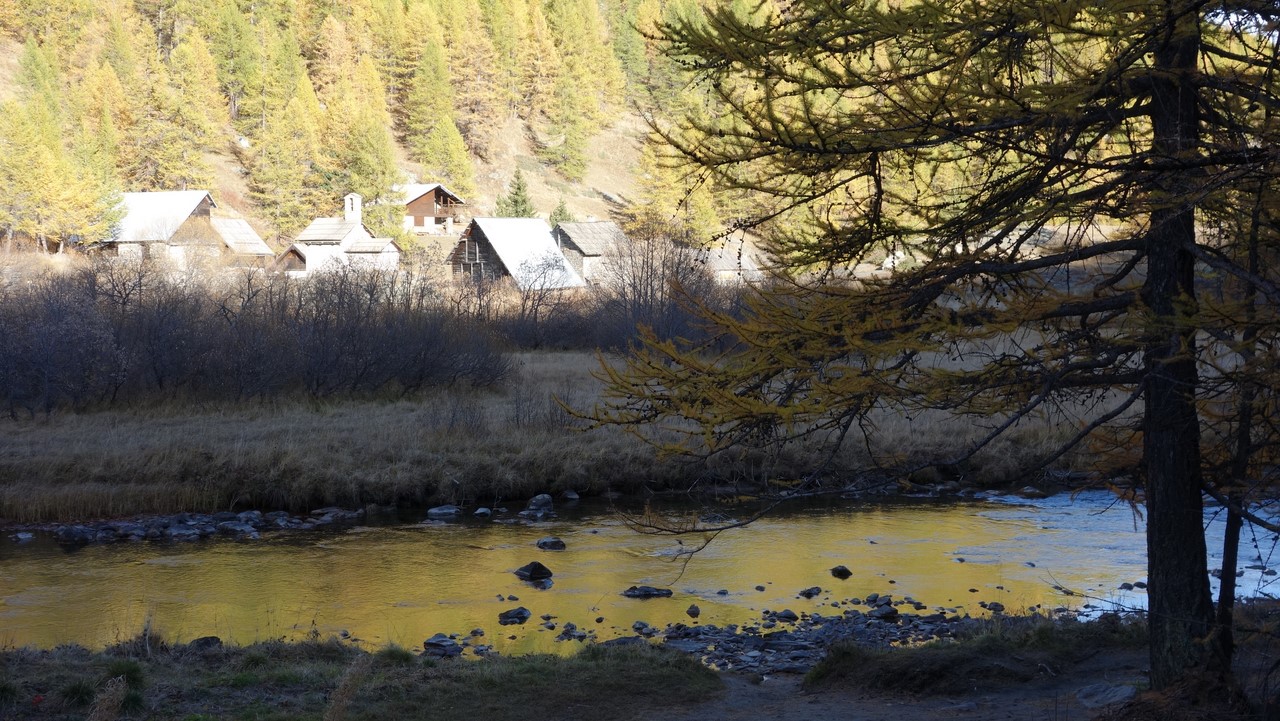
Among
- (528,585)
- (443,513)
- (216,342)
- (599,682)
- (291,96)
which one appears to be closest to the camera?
(599,682)

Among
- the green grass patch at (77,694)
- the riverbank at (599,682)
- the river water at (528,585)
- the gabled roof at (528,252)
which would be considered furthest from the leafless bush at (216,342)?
the gabled roof at (528,252)

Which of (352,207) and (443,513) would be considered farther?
(352,207)

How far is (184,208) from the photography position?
2320 inches

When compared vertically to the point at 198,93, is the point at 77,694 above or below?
below

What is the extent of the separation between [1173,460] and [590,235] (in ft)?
179

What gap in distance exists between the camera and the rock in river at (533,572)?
47.0 ft

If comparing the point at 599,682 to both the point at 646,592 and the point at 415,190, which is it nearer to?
the point at 646,592

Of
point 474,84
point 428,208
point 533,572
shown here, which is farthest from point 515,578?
point 474,84

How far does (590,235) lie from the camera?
60.2 m

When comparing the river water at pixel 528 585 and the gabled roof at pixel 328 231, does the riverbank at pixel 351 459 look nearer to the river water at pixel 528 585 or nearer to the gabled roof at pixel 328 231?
the river water at pixel 528 585

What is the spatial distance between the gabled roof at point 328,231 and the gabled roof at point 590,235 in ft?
39.7

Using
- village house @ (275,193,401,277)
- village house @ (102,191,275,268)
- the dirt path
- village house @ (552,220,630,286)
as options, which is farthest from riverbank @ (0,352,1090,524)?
village house @ (275,193,401,277)

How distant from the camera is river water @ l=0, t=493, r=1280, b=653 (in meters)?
12.4

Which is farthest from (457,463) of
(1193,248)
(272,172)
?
(272,172)
